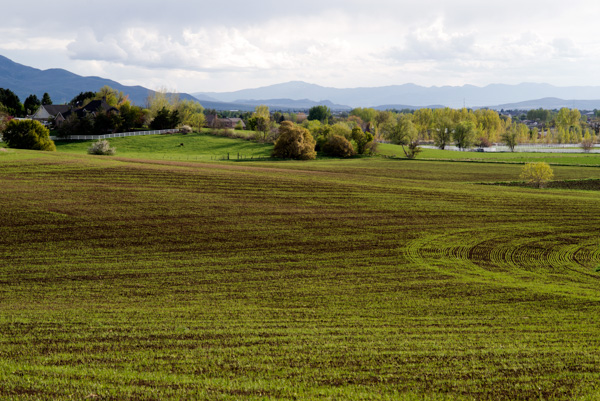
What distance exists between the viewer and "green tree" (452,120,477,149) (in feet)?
445

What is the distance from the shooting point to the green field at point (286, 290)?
37.2 feet

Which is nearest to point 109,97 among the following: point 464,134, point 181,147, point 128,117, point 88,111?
point 88,111

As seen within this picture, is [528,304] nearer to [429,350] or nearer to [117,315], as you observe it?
[429,350]

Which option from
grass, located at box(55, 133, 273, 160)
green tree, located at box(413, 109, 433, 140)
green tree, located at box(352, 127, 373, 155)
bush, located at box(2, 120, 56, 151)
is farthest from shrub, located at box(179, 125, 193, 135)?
green tree, located at box(413, 109, 433, 140)

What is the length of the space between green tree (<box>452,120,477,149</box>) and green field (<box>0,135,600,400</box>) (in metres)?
94.1

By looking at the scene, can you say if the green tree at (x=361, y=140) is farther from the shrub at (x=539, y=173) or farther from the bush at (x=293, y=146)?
the shrub at (x=539, y=173)

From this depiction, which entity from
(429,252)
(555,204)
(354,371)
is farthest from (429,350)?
(555,204)

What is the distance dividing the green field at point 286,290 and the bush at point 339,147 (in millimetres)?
50160

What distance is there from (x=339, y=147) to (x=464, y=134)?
2177 inches

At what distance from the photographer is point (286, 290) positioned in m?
21.0

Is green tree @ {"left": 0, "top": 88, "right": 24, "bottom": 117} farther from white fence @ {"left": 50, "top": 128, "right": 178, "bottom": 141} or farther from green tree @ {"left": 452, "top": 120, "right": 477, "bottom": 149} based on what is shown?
green tree @ {"left": 452, "top": 120, "right": 477, "bottom": 149}

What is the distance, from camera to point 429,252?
2806cm

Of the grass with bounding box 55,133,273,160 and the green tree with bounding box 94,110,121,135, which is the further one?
the green tree with bounding box 94,110,121,135

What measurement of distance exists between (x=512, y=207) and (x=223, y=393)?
3601 centimetres
